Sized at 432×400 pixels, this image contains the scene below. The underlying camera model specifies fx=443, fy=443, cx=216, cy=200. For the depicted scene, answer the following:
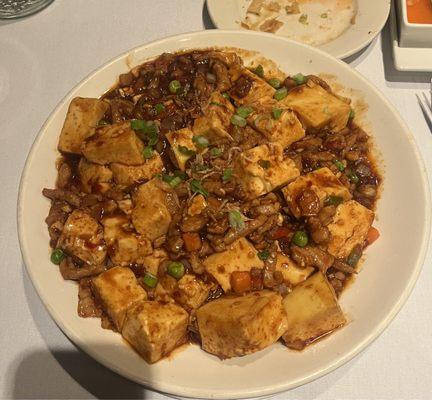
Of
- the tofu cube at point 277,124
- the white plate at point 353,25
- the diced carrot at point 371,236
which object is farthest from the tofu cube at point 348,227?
the white plate at point 353,25

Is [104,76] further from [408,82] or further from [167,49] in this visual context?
[408,82]

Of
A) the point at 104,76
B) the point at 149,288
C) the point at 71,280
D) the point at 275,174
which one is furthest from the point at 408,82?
the point at 71,280

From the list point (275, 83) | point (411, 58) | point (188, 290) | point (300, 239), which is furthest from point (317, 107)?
point (188, 290)

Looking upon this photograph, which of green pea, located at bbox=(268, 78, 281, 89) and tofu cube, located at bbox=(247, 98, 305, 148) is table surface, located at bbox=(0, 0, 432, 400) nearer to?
green pea, located at bbox=(268, 78, 281, 89)

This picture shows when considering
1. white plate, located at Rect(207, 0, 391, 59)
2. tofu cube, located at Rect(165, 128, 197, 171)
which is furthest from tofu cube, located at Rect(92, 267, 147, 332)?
white plate, located at Rect(207, 0, 391, 59)

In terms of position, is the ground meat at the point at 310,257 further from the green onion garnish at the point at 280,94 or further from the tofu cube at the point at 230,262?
the green onion garnish at the point at 280,94

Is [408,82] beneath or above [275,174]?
beneath
